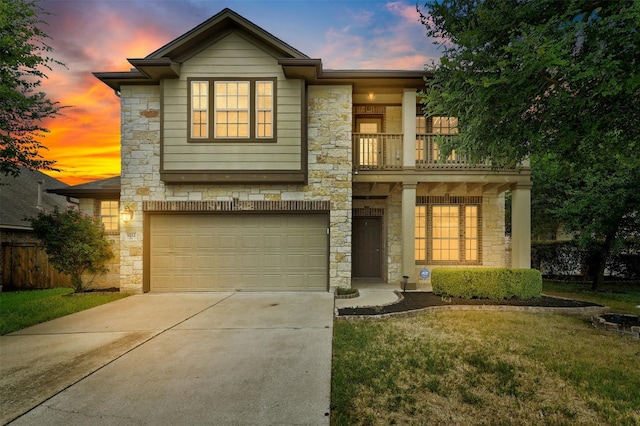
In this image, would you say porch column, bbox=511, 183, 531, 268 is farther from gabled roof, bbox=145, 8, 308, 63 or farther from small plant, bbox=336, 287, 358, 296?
gabled roof, bbox=145, 8, 308, 63

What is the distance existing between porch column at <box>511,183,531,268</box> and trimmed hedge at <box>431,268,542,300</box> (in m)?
1.54

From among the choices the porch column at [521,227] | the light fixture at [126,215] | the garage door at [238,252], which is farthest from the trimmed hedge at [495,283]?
the light fixture at [126,215]

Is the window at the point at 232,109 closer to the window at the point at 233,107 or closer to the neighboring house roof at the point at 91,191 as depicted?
the window at the point at 233,107

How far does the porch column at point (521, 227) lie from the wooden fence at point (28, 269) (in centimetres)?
1435

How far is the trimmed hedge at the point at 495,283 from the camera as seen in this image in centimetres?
748

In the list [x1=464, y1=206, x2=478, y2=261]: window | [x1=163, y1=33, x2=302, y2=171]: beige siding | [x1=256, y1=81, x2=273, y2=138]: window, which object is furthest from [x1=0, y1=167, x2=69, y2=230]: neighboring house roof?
[x1=464, y1=206, x2=478, y2=261]: window

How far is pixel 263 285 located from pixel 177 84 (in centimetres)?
605

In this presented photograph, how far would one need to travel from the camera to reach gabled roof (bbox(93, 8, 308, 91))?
8172 mm

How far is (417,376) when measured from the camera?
369 centimetres

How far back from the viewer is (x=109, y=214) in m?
10.1

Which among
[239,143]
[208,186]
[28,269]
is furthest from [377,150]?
[28,269]

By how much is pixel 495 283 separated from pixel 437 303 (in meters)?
1.57

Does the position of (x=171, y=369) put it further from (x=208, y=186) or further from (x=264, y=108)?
(x=264, y=108)

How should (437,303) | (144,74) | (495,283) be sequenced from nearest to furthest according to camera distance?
(437,303), (495,283), (144,74)
